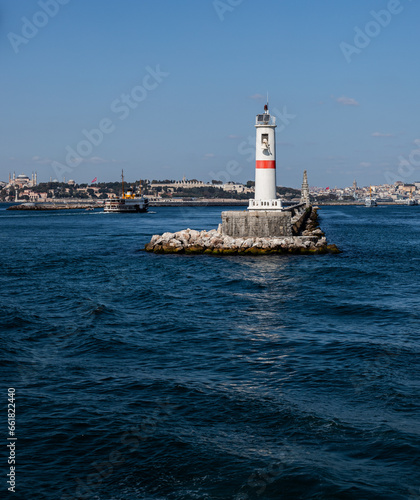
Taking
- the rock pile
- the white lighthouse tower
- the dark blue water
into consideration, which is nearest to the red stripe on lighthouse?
the white lighthouse tower

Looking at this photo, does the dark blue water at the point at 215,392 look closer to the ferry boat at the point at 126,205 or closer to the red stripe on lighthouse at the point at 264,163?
the red stripe on lighthouse at the point at 264,163

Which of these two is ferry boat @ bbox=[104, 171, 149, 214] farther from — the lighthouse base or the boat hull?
the lighthouse base

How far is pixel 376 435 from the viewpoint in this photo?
8.43 meters

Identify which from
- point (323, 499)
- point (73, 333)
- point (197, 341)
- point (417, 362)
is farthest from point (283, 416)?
point (73, 333)

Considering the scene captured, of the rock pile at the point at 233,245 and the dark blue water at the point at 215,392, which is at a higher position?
the rock pile at the point at 233,245

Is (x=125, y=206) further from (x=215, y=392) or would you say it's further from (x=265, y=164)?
(x=215, y=392)

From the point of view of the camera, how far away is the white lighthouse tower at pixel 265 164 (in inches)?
1378

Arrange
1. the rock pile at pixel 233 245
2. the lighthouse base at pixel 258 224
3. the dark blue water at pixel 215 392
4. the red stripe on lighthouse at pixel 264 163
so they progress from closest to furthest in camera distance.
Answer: the dark blue water at pixel 215 392 → the rock pile at pixel 233 245 → the lighthouse base at pixel 258 224 → the red stripe on lighthouse at pixel 264 163

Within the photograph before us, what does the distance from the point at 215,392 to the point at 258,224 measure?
2437cm

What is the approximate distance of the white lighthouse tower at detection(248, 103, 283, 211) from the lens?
115 feet

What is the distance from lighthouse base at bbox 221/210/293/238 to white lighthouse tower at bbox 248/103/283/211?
3.79 ft

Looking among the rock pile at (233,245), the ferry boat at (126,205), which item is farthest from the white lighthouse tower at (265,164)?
the ferry boat at (126,205)

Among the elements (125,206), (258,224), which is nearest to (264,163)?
(258,224)

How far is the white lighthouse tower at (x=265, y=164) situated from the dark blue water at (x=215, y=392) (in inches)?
578
